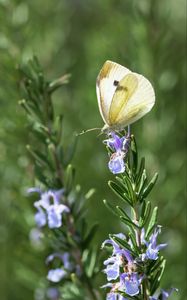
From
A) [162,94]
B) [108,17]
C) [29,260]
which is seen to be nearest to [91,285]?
[29,260]

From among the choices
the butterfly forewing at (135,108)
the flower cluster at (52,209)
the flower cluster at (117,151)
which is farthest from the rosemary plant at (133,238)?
the flower cluster at (52,209)

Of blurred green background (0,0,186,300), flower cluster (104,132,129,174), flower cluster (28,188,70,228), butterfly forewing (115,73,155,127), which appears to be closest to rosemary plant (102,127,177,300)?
flower cluster (104,132,129,174)

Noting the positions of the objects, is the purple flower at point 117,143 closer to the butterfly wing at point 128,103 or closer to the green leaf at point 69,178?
the butterfly wing at point 128,103

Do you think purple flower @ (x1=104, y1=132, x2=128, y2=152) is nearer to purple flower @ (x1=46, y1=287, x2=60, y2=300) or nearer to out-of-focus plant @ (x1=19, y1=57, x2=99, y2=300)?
out-of-focus plant @ (x1=19, y1=57, x2=99, y2=300)

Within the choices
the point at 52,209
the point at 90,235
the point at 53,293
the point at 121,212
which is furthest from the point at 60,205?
the point at 53,293

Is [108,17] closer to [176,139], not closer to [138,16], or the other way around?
[138,16]

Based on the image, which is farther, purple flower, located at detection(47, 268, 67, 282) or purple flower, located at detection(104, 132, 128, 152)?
purple flower, located at detection(47, 268, 67, 282)

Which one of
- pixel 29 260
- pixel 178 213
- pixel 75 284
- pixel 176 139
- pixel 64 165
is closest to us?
pixel 75 284
